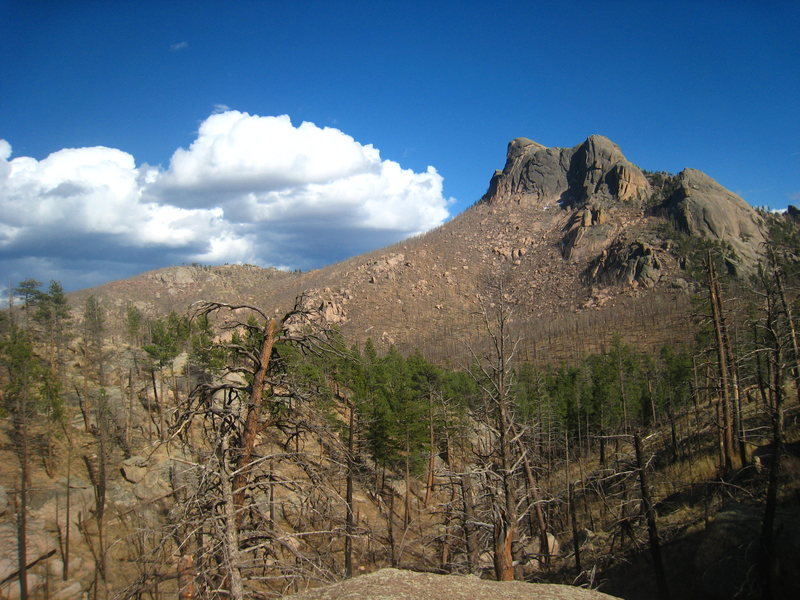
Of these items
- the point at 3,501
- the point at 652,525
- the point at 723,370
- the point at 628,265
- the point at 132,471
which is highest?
the point at 628,265

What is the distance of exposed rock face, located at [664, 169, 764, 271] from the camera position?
152m

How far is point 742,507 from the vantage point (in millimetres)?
13445

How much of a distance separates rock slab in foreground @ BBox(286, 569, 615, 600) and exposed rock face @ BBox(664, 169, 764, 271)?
6575 inches

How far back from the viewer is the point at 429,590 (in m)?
6.45

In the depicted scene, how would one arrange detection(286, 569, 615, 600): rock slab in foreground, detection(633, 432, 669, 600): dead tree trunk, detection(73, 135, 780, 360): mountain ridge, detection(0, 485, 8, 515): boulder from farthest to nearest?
1. detection(73, 135, 780, 360): mountain ridge
2. detection(0, 485, 8, 515): boulder
3. detection(633, 432, 669, 600): dead tree trunk
4. detection(286, 569, 615, 600): rock slab in foreground

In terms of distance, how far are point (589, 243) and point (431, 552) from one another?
161769mm

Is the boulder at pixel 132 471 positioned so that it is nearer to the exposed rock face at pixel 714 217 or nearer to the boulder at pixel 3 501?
the boulder at pixel 3 501

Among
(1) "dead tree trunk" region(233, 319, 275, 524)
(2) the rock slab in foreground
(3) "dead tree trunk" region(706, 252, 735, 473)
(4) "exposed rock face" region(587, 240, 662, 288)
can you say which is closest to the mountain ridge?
(4) "exposed rock face" region(587, 240, 662, 288)

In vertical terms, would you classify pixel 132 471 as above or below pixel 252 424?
below

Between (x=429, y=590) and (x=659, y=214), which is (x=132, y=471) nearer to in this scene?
(x=429, y=590)

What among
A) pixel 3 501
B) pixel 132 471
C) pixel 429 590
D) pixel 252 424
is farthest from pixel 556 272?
pixel 252 424

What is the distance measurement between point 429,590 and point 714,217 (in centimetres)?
18355

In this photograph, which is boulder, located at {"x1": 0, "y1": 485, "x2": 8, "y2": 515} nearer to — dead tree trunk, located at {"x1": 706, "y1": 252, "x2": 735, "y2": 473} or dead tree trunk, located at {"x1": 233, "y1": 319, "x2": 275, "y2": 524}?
dead tree trunk, located at {"x1": 233, "y1": 319, "x2": 275, "y2": 524}

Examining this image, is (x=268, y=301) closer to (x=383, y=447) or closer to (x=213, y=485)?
(x=383, y=447)
